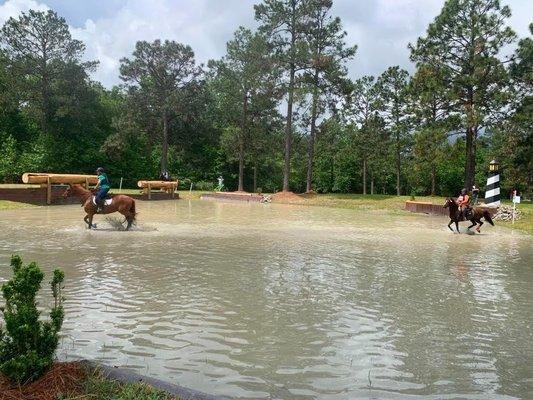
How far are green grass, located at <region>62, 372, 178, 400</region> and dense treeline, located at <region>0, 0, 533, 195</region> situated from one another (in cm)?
3552

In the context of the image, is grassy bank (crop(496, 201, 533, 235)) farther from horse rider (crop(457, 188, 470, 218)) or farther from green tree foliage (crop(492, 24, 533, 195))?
green tree foliage (crop(492, 24, 533, 195))

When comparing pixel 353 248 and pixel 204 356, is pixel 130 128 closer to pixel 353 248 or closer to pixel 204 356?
pixel 353 248

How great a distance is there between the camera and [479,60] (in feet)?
120

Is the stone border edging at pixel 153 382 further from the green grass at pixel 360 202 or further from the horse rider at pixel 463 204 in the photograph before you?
the green grass at pixel 360 202

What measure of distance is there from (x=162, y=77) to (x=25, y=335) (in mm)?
53287

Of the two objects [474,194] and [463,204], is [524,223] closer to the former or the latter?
[463,204]

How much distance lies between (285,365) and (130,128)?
166 feet

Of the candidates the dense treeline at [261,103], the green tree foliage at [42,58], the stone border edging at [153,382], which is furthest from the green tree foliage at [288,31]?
the stone border edging at [153,382]

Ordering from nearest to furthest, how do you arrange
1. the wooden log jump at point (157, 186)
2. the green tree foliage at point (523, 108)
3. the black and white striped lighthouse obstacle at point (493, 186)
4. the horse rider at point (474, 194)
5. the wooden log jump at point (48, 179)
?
the wooden log jump at point (48, 179), the black and white striped lighthouse obstacle at point (493, 186), the horse rider at point (474, 194), the green tree foliage at point (523, 108), the wooden log jump at point (157, 186)

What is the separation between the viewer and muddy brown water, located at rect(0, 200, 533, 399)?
5.34 meters

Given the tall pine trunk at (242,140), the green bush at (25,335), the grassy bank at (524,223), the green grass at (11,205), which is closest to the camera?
the green bush at (25,335)

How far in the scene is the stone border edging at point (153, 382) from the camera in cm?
419

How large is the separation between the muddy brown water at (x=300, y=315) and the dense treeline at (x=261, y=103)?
2525 cm

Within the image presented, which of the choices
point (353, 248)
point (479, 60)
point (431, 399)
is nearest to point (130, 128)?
point (479, 60)
